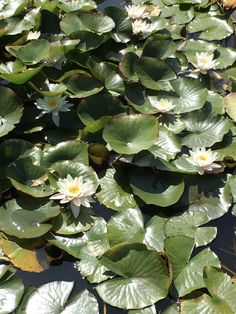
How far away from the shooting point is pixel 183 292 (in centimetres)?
207

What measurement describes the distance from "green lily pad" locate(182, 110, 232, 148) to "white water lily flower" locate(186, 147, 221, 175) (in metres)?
0.17

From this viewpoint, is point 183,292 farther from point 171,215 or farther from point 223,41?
point 223,41

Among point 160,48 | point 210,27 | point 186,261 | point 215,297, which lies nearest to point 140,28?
point 160,48

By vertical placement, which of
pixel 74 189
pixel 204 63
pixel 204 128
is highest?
pixel 74 189

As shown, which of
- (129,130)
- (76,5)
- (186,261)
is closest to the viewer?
(186,261)

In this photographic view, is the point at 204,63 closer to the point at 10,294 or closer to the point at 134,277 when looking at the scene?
the point at 134,277

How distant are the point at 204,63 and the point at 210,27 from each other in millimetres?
744

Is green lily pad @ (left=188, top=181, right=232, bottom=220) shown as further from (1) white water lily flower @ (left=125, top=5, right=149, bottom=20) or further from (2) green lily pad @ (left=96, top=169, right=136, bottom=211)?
(1) white water lily flower @ (left=125, top=5, right=149, bottom=20)

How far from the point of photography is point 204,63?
3.17m

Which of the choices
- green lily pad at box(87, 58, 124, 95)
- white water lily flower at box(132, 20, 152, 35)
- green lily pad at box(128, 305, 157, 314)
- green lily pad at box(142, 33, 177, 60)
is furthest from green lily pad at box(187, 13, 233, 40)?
green lily pad at box(128, 305, 157, 314)

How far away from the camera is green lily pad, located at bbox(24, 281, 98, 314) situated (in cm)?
200

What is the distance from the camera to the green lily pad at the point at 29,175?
7.99ft

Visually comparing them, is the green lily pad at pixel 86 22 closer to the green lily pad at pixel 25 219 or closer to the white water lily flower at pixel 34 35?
the white water lily flower at pixel 34 35

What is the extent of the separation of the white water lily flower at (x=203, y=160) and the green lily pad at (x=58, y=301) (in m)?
0.92
